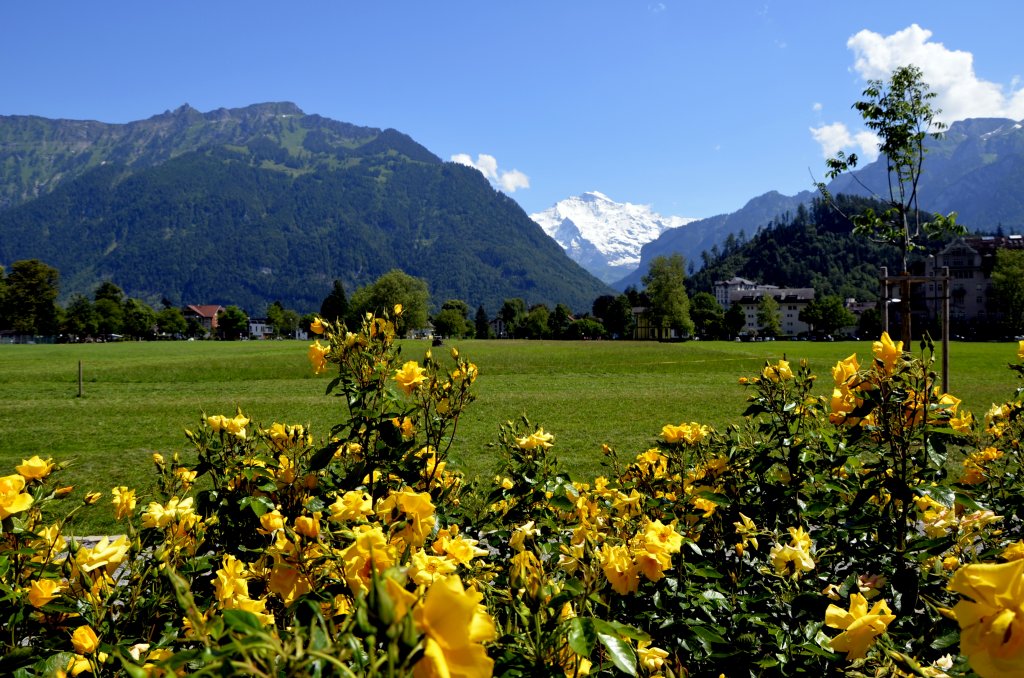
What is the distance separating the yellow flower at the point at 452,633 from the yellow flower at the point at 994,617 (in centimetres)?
56

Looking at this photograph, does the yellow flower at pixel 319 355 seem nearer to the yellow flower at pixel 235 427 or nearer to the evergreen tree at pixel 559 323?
the yellow flower at pixel 235 427

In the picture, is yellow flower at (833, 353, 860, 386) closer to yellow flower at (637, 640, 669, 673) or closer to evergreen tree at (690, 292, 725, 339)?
yellow flower at (637, 640, 669, 673)

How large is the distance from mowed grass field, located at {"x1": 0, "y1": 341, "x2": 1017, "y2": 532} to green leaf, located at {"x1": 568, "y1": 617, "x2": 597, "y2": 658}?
153 centimetres

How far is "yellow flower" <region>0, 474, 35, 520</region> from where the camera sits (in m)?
1.58

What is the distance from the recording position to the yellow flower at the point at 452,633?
2.04 ft

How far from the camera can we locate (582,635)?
0.98 metres

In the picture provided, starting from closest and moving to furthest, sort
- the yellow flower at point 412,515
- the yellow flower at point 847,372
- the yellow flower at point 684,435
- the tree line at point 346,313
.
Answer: the yellow flower at point 412,515
the yellow flower at point 847,372
the yellow flower at point 684,435
the tree line at point 346,313

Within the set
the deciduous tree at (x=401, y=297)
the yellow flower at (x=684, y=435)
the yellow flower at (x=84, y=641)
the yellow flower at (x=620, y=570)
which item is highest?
the deciduous tree at (x=401, y=297)

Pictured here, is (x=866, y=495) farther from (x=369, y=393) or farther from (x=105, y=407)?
(x=105, y=407)

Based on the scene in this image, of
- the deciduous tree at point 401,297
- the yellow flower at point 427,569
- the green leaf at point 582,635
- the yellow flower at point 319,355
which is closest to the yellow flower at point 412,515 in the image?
the yellow flower at point 427,569

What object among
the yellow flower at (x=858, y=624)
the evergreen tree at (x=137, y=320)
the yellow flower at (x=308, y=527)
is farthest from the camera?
the evergreen tree at (x=137, y=320)

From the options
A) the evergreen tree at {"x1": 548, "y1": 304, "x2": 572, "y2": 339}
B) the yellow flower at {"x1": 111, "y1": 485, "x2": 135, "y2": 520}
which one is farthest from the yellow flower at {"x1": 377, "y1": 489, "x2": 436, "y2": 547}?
the evergreen tree at {"x1": 548, "y1": 304, "x2": 572, "y2": 339}

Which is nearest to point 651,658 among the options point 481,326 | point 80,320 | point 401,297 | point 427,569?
point 427,569

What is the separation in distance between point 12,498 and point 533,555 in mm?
1431
